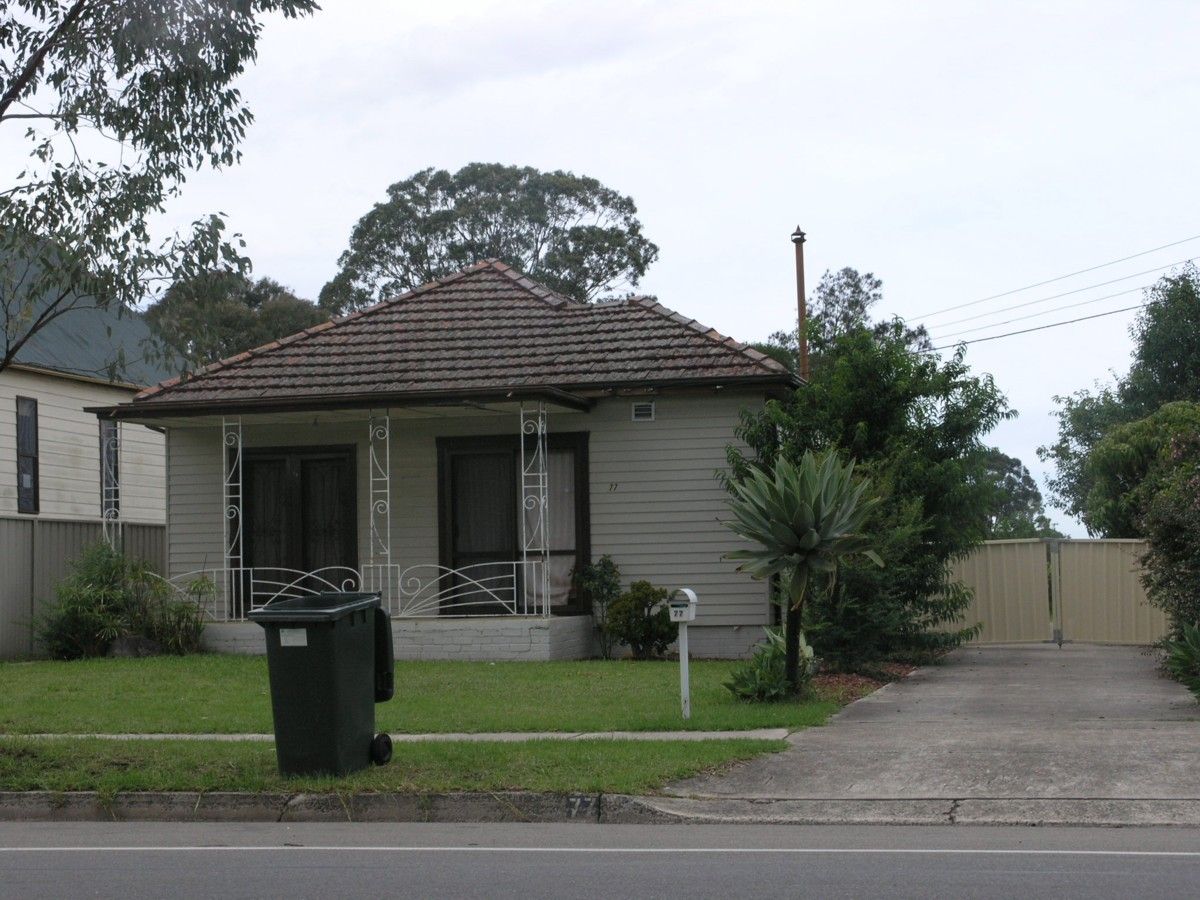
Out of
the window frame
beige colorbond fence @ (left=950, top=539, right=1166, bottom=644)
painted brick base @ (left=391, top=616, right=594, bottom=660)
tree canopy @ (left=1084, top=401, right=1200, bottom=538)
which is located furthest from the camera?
the window frame

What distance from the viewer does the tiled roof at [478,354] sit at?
20.0m

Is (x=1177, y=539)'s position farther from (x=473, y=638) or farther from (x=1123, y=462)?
(x=1123, y=462)

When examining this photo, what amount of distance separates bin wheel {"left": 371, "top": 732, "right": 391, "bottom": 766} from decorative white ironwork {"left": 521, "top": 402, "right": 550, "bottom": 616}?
349 inches

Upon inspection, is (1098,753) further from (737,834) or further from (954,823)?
(737,834)

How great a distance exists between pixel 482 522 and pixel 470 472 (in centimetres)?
72

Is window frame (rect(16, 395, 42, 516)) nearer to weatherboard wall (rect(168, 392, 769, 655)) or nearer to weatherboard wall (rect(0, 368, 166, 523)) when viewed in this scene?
weatherboard wall (rect(0, 368, 166, 523))

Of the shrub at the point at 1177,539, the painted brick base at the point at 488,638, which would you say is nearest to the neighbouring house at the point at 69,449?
the painted brick base at the point at 488,638

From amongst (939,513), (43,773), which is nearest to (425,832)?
(43,773)

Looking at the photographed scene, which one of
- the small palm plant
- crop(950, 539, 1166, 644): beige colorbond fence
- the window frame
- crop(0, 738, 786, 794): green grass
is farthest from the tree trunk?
the window frame

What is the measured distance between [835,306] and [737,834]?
141 feet

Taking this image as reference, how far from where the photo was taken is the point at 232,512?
69.4 ft

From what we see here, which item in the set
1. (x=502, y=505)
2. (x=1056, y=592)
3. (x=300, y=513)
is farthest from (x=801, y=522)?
(x=1056, y=592)

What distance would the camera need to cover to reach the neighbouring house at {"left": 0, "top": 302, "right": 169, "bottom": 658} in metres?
23.0

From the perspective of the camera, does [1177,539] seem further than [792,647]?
Yes
